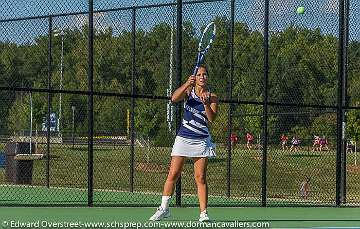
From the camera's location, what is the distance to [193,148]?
10242mm

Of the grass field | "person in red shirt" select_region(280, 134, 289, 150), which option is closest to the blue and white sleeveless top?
the grass field

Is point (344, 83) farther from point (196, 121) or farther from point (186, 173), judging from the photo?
point (186, 173)

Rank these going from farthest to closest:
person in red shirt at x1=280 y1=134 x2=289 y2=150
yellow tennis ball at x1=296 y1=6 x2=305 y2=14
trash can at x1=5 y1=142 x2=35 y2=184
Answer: person in red shirt at x1=280 y1=134 x2=289 y2=150 → trash can at x1=5 y1=142 x2=35 y2=184 → yellow tennis ball at x1=296 y1=6 x2=305 y2=14

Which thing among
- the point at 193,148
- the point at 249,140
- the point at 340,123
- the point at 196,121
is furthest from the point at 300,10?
the point at 249,140

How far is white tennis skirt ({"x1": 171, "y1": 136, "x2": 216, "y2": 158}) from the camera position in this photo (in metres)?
10.2

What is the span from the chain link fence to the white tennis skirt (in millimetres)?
2759

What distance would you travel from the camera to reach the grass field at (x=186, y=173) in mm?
19281

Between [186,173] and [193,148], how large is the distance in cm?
1157

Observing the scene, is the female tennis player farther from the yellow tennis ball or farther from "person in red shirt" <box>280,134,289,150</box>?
"person in red shirt" <box>280,134,289,150</box>

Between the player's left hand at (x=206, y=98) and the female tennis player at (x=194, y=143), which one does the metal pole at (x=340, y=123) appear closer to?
the female tennis player at (x=194, y=143)

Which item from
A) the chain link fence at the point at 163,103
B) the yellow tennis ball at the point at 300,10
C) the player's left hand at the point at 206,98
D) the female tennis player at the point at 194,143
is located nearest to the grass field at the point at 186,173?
the chain link fence at the point at 163,103

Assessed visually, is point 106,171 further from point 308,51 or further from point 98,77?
point 308,51

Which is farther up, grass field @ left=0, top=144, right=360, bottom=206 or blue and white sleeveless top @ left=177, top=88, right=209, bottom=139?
blue and white sleeveless top @ left=177, top=88, right=209, bottom=139

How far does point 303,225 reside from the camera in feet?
34.7
